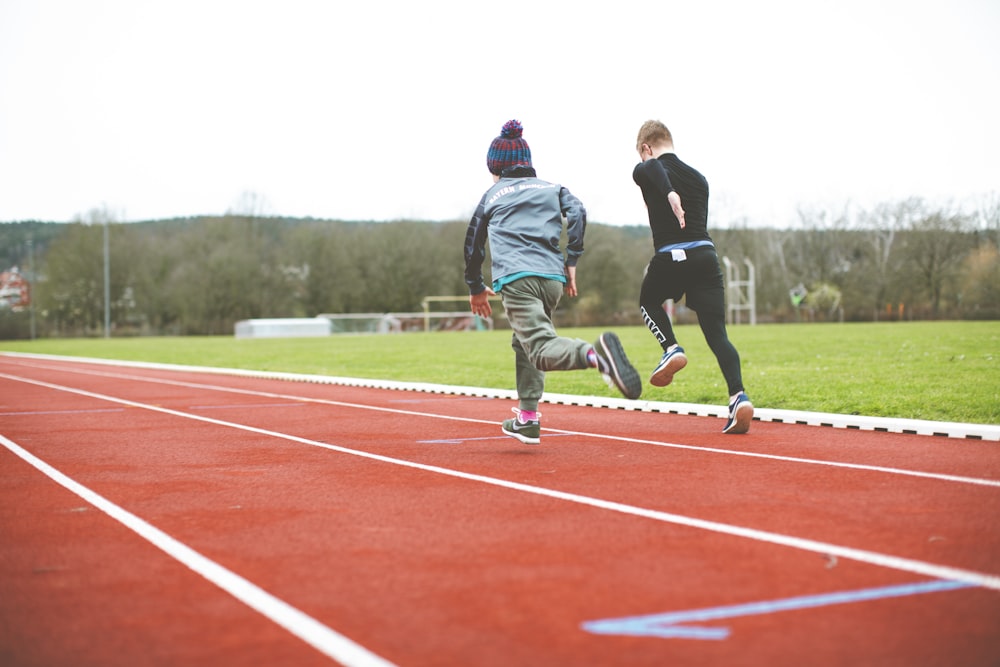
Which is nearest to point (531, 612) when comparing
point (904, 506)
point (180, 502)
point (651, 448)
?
point (904, 506)

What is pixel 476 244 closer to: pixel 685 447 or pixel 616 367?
pixel 616 367

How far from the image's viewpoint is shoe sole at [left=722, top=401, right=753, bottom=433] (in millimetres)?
7637

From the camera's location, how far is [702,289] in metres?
7.93

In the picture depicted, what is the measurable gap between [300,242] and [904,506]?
88.5 meters

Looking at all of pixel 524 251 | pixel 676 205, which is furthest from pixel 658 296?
pixel 524 251

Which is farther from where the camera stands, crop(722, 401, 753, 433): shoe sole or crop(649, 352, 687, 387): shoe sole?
crop(722, 401, 753, 433): shoe sole

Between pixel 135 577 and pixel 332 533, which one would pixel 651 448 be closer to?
pixel 332 533

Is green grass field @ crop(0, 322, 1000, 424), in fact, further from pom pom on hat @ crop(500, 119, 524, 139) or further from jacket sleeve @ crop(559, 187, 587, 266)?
pom pom on hat @ crop(500, 119, 524, 139)

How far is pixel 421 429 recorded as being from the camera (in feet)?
29.0

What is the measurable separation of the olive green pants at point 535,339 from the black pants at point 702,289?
119cm

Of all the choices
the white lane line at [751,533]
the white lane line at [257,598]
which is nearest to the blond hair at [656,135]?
the white lane line at [751,533]

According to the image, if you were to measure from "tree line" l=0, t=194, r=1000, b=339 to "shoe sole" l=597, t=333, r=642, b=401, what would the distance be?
71.7 m

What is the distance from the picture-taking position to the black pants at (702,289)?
7.85 meters

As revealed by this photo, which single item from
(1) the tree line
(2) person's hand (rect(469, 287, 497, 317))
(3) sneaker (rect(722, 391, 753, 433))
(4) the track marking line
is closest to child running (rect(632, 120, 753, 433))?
(3) sneaker (rect(722, 391, 753, 433))
